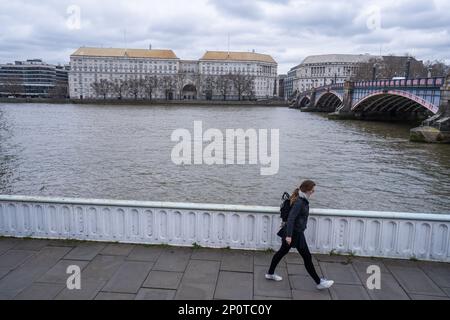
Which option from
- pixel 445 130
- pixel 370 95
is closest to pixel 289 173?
pixel 445 130

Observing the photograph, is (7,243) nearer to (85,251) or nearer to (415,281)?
(85,251)

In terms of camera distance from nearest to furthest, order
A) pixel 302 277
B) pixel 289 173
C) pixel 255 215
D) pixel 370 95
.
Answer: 1. pixel 302 277
2. pixel 255 215
3. pixel 289 173
4. pixel 370 95

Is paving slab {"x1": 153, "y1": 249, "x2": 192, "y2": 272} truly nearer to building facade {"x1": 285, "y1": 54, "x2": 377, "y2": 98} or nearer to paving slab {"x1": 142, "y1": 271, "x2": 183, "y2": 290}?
paving slab {"x1": 142, "y1": 271, "x2": 183, "y2": 290}

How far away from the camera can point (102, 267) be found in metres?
4.53

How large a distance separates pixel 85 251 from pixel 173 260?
48.1 inches

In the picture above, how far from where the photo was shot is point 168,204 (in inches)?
201

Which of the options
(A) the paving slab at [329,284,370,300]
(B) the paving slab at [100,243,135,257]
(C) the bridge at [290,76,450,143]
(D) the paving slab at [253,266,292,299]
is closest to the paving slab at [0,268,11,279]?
(B) the paving slab at [100,243,135,257]

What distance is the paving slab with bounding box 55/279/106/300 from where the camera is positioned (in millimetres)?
3824

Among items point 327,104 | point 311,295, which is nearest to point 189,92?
point 327,104

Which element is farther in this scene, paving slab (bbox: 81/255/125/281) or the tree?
the tree

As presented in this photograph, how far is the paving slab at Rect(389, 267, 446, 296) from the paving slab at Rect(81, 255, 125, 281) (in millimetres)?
3331
